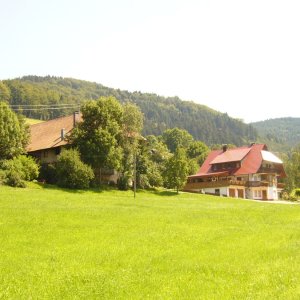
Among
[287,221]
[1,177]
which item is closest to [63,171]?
[1,177]

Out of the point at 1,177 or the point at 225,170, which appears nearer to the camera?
the point at 1,177

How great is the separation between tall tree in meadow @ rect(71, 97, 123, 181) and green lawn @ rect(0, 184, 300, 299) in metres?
30.6

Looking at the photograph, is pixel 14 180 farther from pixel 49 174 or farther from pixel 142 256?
pixel 142 256

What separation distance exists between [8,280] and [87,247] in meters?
5.98

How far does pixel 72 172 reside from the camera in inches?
2318

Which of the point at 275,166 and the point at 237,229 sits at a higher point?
the point at 275,166

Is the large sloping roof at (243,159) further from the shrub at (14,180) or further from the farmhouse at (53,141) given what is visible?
the shrub at (14,180)

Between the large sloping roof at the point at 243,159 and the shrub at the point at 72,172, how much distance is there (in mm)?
37208

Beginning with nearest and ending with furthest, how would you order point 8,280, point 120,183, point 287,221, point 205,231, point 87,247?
point 8,280, point 87,247, point 205,231, point 287,221, point 120,183

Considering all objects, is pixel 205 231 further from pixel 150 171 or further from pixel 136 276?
pixel 150 171

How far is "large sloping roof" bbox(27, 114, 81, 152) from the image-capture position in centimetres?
7328

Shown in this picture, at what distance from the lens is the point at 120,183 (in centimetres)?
6738

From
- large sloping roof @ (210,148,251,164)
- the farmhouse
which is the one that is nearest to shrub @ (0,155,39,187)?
the farmhouse

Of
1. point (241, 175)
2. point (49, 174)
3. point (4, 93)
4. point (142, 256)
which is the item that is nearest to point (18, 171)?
point (49, 174)
